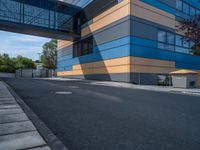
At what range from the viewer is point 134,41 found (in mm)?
23438

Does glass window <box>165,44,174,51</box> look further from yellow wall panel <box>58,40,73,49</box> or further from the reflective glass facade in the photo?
yellow wall panel <box>58,40,73,49</box>

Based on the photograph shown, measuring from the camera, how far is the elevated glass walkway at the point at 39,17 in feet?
97.9

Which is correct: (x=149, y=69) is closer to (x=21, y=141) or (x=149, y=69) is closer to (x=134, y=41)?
(x=134, y=41)

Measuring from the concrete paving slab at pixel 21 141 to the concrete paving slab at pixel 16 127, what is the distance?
0.24 meters

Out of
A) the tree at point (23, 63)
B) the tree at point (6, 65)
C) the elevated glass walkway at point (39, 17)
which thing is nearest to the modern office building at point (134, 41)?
the elevated glass walkway at point (39, 17)

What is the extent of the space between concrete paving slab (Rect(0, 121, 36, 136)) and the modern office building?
19424 mm

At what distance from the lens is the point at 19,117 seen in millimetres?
4945

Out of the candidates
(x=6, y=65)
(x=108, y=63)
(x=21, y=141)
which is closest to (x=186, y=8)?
(x=108, y=63)

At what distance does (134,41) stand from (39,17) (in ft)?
61.7

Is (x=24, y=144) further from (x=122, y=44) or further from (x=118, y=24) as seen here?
(x=118, y=24)

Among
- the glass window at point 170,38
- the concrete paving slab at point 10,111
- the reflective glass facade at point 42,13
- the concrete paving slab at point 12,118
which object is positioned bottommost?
the concrete paving slab at point 12,118

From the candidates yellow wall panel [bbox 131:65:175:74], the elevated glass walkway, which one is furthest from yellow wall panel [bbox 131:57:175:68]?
the elevated glass walkway

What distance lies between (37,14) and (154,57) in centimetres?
2172

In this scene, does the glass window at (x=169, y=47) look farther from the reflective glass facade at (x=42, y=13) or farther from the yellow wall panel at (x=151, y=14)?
the reflective glass facade at (x=42, y=13)
